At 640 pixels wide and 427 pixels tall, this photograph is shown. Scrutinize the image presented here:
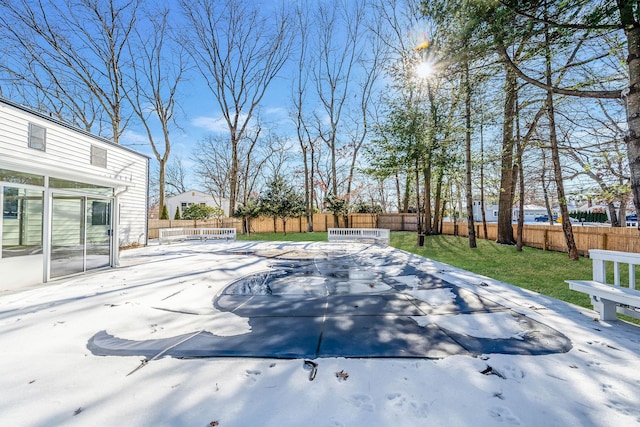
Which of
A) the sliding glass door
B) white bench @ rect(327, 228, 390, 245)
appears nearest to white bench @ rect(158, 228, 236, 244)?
white bench @ rect(327, 228, 390, 245)

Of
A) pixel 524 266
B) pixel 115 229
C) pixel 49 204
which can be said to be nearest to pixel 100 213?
pixel 115 229

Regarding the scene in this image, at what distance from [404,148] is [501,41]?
7.32m

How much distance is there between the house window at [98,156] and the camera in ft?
30.8

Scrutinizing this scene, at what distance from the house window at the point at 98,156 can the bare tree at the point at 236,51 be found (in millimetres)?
8985

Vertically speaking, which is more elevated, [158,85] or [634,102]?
[158,85]

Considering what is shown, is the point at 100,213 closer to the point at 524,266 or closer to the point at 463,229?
the point at 524,266

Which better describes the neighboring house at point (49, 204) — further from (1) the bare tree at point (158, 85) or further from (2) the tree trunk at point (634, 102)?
(1) the bare tree at point (158, 85)

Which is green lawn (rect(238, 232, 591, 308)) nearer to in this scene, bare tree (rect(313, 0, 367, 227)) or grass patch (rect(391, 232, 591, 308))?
grass patch (rect(391, 232, 591, 308))

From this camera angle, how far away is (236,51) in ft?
63.2

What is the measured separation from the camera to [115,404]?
1.75 m

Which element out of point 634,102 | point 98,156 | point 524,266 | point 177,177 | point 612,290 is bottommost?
point 524,266

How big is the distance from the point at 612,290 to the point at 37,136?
12.1m

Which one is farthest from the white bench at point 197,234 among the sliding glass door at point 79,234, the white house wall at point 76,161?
the sliding glass door at point 79,234

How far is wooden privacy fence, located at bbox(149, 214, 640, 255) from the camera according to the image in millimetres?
7957
